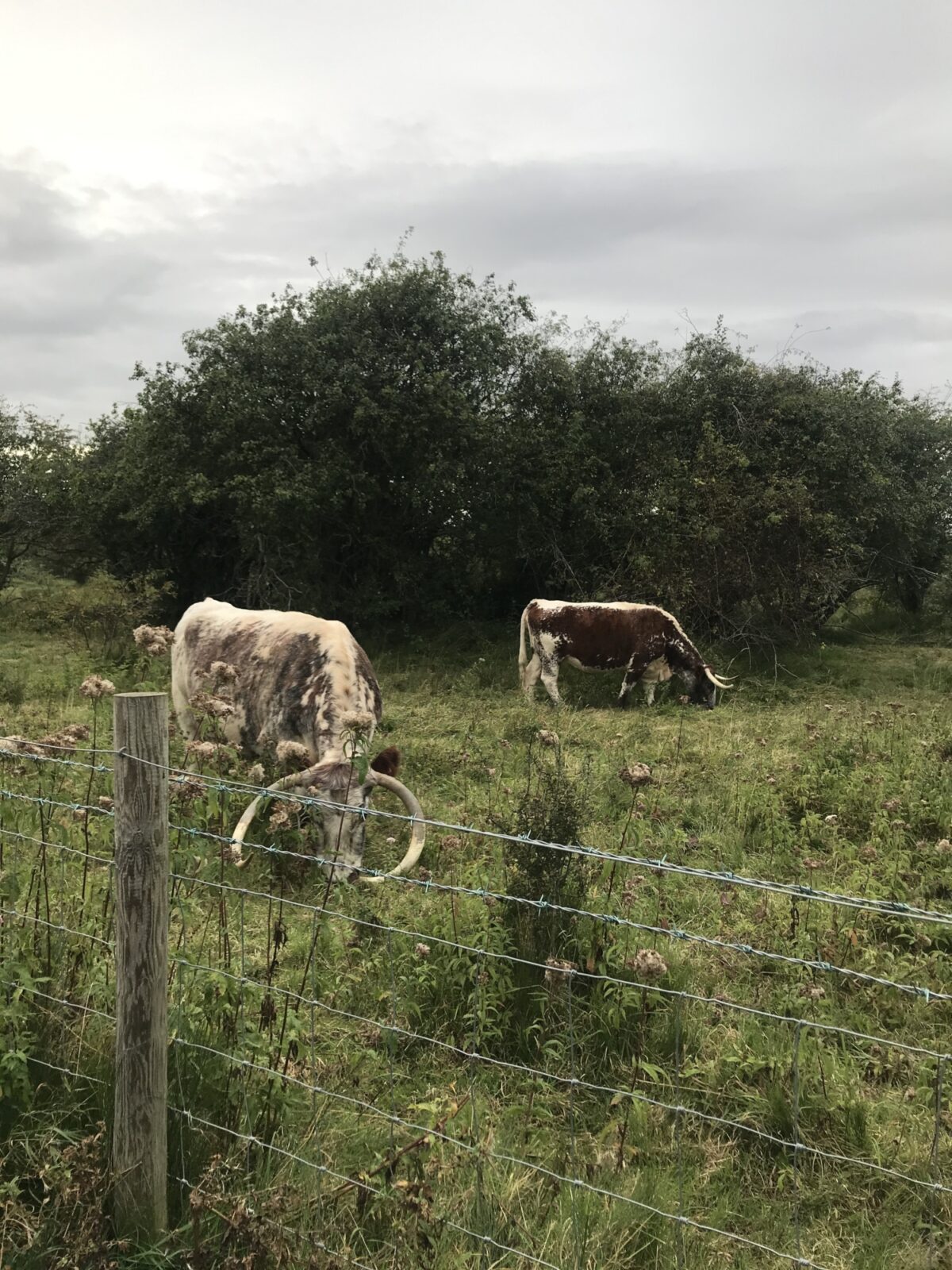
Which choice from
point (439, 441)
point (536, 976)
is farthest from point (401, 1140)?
point (439, 441)

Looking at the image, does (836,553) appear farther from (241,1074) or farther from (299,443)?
(241,1074)

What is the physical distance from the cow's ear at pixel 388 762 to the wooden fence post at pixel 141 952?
3.46 m

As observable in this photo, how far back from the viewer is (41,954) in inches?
126

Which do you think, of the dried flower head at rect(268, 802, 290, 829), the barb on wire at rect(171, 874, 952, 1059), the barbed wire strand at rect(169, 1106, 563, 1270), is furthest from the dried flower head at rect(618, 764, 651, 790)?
the barbed wire strand at rect(169, 1106, 563, 1270)

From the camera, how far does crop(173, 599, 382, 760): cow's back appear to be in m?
6.58

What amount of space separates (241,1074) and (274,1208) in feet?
1.47

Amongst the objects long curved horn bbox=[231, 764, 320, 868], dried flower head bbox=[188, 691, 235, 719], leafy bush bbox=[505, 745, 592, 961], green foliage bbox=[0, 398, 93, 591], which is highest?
green foliage bbox=[0, 398, 93, 591]

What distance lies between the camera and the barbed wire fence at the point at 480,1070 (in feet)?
7.79

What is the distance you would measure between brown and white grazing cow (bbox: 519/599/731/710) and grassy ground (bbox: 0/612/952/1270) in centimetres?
627

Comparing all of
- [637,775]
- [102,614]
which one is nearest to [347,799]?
[637,775]

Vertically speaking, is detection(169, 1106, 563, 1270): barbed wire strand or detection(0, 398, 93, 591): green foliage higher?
detection(0, 398, 93, 591): green foliage

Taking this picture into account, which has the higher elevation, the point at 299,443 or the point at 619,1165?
the point at 299,443

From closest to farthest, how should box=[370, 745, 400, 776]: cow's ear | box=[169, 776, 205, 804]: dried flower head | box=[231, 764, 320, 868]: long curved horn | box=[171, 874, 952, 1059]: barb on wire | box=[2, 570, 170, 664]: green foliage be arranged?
box=[171, 874, 952, 1059]: barb on wire → box=[231, 764, 320, 868]: long curved horn → box=[169, 776, 205, 804]: dried flower head → box=[370, 745, 400, 776]: cow's ear → box=[2, 570, 170, 664]: green foliage

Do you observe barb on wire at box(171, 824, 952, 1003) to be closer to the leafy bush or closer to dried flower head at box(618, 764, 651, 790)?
the leafy bush
